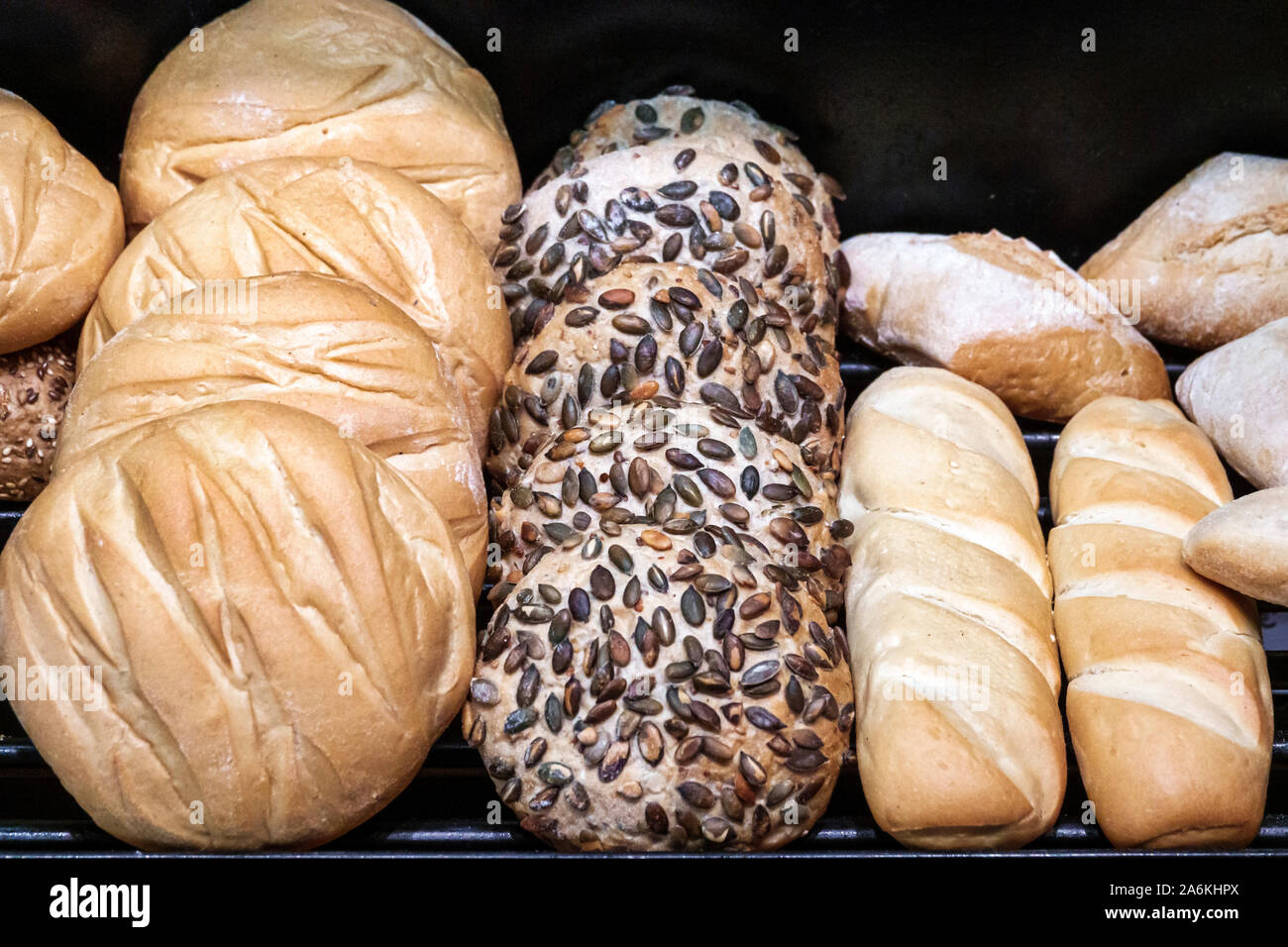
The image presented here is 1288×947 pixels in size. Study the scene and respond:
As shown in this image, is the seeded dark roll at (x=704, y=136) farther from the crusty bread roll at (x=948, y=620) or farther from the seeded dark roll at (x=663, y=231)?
the crusty bread roll at (x=948, y=620)

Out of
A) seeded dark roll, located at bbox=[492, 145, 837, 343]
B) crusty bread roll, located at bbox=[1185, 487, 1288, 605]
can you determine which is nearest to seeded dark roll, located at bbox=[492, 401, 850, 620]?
seeded dark roll, located at bbox=[492, 145, 837, 343]

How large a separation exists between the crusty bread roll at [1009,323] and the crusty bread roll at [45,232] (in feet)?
5.32

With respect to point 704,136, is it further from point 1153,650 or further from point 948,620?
point 1153,650

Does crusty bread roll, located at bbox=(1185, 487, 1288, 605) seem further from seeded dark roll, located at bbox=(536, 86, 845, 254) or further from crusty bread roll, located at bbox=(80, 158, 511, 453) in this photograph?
crusty bread roll, located at bbox=(80, 158, 511, 453)

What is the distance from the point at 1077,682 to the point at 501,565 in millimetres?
1051

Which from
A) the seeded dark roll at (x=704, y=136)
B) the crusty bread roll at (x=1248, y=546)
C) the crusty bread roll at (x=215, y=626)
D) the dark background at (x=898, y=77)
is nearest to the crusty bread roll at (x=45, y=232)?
the dark background at (x=898, y=77)

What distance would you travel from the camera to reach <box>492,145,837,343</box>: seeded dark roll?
2146 mm

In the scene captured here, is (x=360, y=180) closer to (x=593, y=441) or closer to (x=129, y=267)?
(x=129, y=267)

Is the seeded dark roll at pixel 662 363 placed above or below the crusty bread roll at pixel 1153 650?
above

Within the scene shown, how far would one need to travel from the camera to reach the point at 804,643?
1751 millimetres

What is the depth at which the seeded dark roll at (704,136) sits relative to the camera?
2359mm

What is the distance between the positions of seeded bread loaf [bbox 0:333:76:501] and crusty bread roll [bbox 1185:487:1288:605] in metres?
2.15

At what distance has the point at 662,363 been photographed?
6.53 ft

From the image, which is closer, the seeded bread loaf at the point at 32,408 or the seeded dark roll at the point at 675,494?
the seeded dark roll at the point at 675,494
